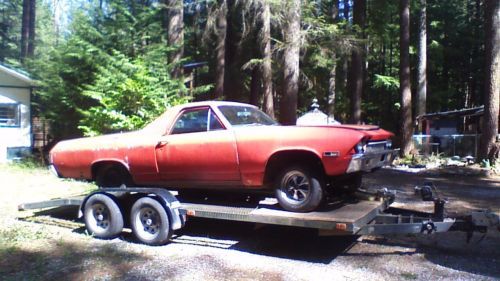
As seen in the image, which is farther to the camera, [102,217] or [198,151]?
[102,217]

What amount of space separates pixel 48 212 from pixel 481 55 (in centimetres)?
Answer: 3863

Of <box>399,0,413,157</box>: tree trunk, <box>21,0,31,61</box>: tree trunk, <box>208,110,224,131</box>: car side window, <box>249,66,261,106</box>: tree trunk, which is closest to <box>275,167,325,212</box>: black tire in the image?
<box>208,110,224,131</box>: car side window

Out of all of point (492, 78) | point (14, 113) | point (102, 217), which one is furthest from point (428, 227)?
point (14, 113)

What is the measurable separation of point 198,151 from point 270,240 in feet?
5.89

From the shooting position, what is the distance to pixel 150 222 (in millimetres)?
6891

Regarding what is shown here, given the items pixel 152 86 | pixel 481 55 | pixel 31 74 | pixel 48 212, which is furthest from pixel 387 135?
pixel 481 55

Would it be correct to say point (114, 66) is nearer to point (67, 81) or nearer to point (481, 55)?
point (67, 81)

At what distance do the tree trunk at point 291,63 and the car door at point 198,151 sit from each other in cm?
878

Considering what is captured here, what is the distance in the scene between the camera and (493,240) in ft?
23.0

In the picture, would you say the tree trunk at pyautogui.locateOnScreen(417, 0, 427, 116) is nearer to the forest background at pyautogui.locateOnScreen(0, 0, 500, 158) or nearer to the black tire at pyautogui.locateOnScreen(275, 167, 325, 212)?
the forest background at pyautogui.locateOnScreen(0, 0, 500, 158)

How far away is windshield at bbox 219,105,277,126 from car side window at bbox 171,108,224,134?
0.19 metres

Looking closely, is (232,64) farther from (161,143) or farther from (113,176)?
(161,143)

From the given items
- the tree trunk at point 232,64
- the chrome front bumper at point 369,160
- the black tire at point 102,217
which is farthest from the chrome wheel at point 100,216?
the tree trunk at point 232,64

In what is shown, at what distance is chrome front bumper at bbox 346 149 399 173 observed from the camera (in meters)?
5.69
